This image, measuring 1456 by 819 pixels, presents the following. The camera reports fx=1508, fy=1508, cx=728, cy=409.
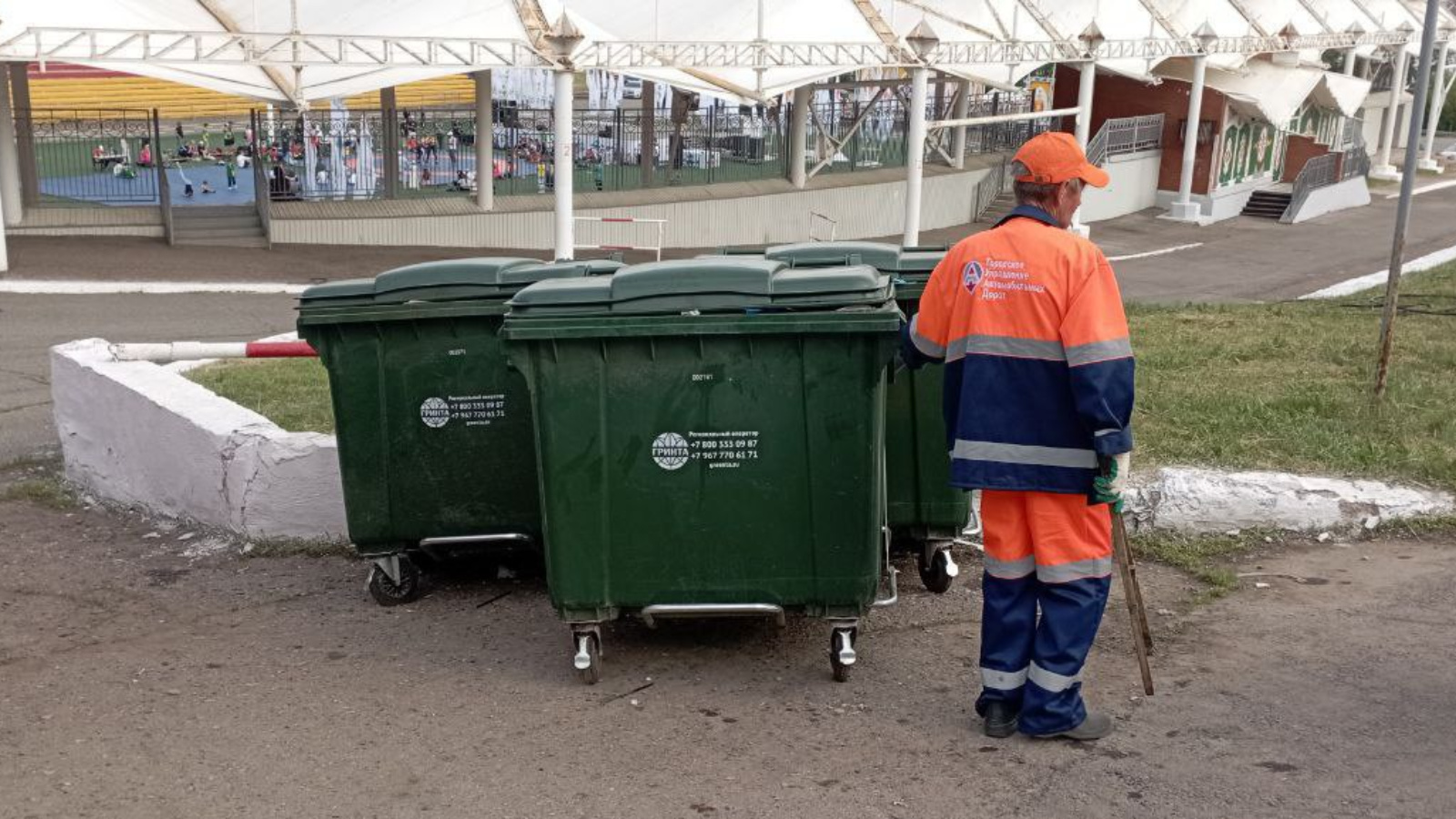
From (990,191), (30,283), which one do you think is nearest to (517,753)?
(30,283)

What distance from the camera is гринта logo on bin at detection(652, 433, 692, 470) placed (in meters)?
4.75

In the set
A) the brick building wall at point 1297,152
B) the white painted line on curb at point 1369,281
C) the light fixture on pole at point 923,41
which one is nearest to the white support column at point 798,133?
the light fixture on pole at point 923,41

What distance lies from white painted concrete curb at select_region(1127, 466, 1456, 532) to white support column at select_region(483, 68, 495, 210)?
695 inches

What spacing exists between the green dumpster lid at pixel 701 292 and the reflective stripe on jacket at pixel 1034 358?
398mm

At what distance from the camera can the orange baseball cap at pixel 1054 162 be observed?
4.34 m

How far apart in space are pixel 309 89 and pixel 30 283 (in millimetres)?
4175

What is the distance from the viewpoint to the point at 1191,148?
108ft

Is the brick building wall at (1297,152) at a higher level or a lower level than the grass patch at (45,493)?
higher

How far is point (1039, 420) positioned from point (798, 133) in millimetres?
23372

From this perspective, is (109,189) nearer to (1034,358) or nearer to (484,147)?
(484,147)

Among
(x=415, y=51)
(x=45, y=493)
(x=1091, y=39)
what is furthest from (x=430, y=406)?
(x=1091, y=39)

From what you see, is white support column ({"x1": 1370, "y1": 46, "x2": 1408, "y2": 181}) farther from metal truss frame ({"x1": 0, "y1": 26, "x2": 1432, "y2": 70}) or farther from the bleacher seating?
the bleacher seating

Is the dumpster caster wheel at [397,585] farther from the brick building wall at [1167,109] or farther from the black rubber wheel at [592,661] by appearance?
the brick building wall at [1167,109]

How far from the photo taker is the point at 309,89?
19266mm
